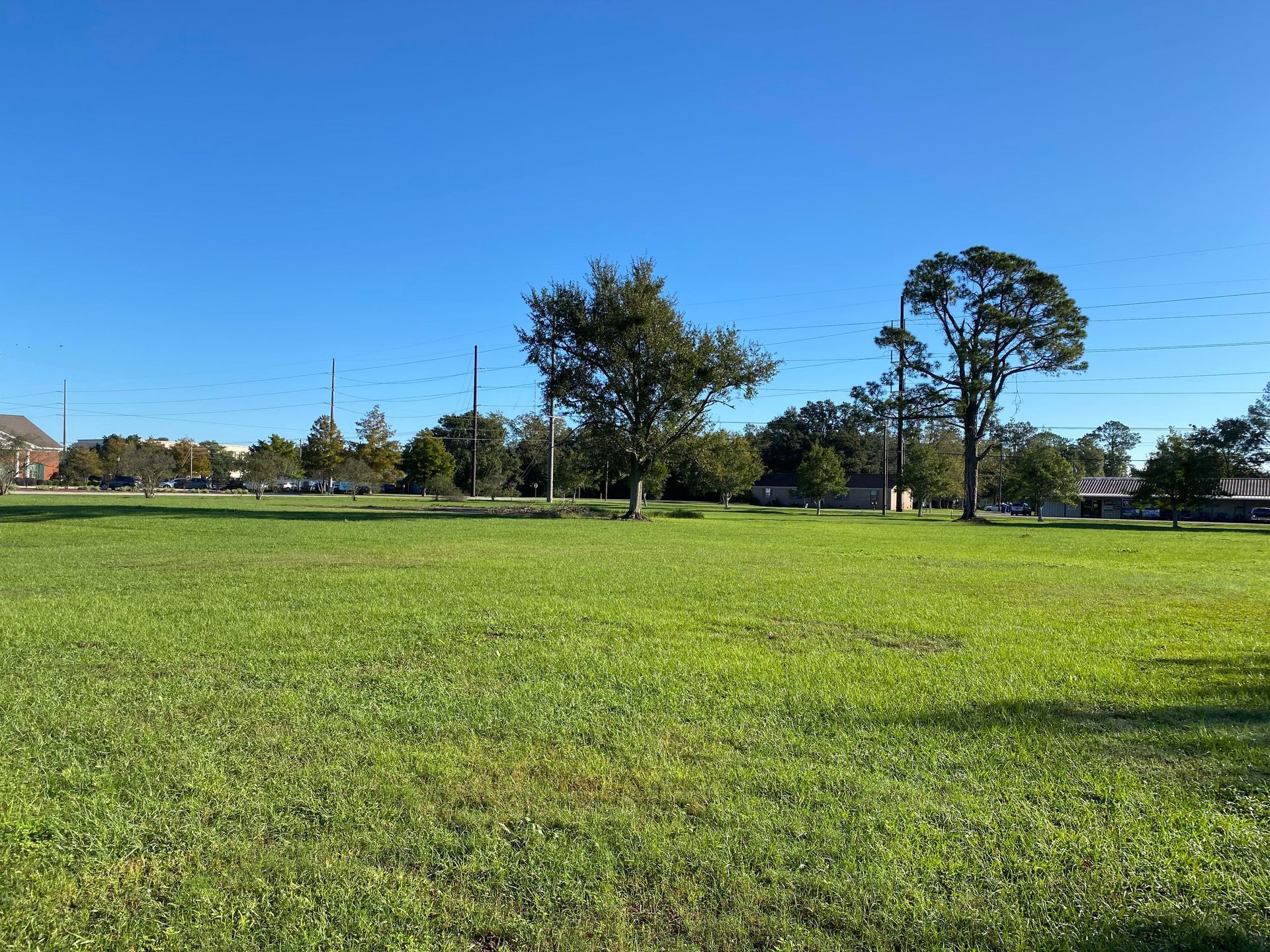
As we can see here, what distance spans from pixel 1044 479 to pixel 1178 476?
11.2 meters

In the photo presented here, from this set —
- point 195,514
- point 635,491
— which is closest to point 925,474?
point 635,491

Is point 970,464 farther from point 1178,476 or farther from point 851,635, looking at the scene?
point 851,635

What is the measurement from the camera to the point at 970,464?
4784 cm

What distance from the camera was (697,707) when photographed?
200 inches

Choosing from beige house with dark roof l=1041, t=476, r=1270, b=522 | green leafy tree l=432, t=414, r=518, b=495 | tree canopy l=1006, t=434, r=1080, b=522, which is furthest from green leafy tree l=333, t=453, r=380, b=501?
beige house with dark roof l=1041, t=476, r=1270, b=522

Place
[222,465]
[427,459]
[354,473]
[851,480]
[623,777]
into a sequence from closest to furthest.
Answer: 1. [623,777]
2. [354,473]
3. [427,459]
4. [851,480]
5. [222,465]

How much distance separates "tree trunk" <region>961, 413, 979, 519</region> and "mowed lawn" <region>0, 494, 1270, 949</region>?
40.5 m

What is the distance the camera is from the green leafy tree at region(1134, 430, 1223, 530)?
1763 inches

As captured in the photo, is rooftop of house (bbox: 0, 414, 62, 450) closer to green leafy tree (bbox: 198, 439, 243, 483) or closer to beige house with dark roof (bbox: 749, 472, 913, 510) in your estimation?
green leafy tree (bbox: 198, 439, 243, 483)

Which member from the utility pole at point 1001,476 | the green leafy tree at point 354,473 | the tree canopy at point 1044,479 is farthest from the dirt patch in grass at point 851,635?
the utility pole at point 1001,476

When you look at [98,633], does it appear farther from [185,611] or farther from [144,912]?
[144,912]

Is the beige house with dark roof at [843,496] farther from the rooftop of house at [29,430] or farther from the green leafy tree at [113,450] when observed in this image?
the rooftop of house at [29,430]

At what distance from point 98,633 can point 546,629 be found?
14.1ft

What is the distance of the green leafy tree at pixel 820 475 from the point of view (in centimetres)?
6619
